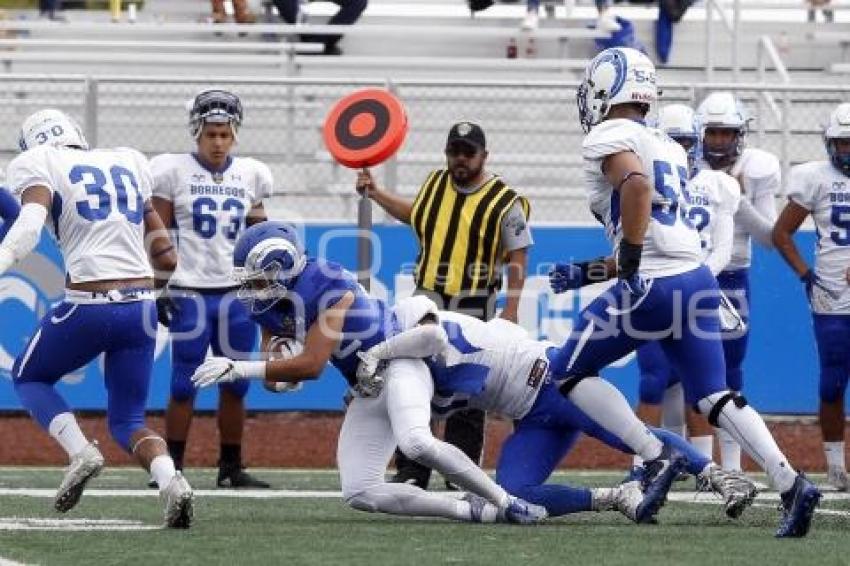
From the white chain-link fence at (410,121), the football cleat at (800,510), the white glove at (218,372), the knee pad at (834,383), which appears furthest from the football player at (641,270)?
the white chain-link fence at (410,121)

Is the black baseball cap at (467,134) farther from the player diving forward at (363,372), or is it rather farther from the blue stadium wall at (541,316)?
the blue stadium wall at (541,316)

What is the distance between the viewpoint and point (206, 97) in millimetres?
9562

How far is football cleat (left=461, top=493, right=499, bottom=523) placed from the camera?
7.20m

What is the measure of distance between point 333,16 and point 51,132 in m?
8.66

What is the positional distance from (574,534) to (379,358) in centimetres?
96

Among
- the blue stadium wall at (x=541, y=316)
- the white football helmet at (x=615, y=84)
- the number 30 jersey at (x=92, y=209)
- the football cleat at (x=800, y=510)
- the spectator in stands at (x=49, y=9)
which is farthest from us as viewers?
the spectator in stands at (x=49, y=9)

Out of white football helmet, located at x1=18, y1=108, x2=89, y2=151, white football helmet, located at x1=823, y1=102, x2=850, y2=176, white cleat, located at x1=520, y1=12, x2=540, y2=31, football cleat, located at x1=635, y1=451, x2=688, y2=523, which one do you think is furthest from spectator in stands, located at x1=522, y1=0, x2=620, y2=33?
football cleat, located at x1=635, y1=451, x2=688, y2=523

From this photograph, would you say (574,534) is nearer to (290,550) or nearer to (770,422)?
(290,550)

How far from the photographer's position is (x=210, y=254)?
9625 millimetres

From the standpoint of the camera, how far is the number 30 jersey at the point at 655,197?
710 centimetres

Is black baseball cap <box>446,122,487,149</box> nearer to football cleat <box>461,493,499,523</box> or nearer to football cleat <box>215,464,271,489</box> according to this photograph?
football cleat <box>215,464,271,489</box>

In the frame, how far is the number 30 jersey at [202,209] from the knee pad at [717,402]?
3.20 meters

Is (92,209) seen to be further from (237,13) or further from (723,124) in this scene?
(237,13)

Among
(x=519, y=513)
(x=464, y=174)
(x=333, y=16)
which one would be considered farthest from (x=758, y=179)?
(x=333, y=16)
